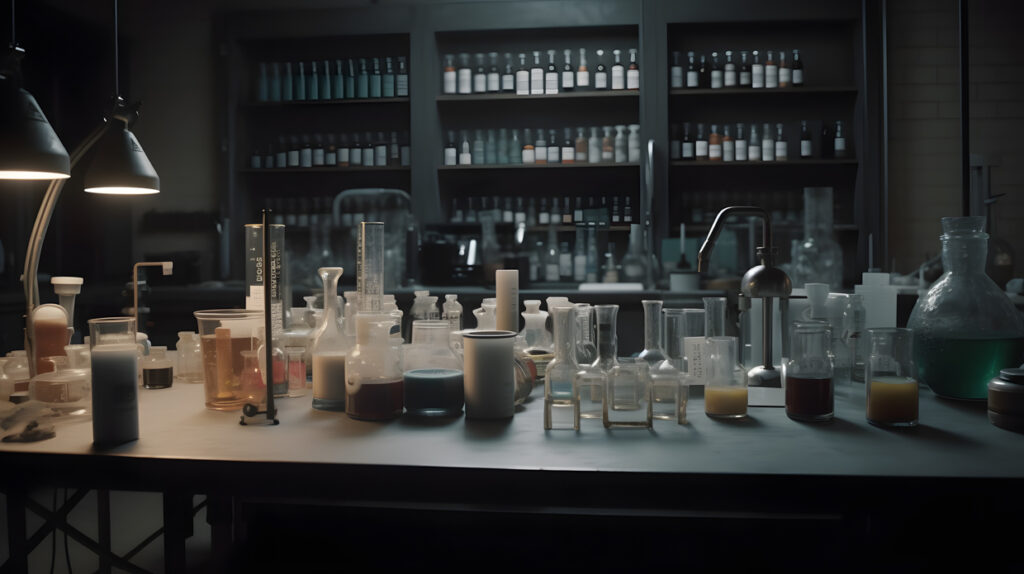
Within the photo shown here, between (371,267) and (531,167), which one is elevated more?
(531,167)

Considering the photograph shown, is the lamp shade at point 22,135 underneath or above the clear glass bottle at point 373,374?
above

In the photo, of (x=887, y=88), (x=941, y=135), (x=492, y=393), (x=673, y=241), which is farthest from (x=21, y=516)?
(x=941, y=135)

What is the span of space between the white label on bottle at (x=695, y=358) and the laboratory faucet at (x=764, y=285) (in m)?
0.13

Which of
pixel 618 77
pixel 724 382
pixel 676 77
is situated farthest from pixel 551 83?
pixel 724 382

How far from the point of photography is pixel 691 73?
444 cm

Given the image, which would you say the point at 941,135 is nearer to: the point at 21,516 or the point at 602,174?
the point at 602,174

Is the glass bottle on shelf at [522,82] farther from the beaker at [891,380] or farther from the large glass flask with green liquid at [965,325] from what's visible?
the beaker at [891,380]

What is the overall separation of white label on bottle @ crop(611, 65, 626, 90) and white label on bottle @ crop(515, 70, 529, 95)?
513 mm

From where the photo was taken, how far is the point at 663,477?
90 cm

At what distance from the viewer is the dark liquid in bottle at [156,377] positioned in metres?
1.50

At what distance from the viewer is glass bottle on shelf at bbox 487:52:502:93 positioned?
4.52 metres

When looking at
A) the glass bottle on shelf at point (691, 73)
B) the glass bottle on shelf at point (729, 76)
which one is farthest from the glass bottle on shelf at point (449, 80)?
the glass bottle on shelf at point (729, 76)

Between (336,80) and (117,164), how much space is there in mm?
3332

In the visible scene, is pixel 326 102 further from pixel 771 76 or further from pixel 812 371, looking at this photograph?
pixel 812 371
